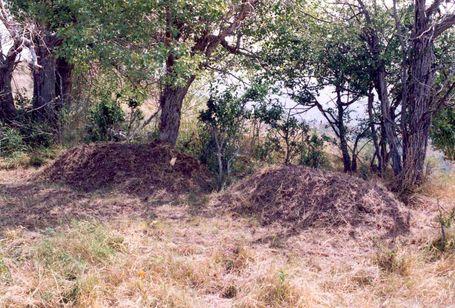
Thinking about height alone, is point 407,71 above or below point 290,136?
above

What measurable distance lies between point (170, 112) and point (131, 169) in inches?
48.0

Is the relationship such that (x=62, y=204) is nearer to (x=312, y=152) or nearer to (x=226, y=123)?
(x=226, y=123)

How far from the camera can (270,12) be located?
293 inches

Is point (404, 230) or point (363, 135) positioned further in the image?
point (363, 135)

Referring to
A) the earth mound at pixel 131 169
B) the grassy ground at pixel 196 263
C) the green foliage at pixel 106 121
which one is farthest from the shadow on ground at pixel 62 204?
the green foliage at pixel 106 121

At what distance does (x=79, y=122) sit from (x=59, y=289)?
6.14 meters

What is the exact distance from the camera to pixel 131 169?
22.4ft

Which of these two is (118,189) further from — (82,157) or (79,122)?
(79,122)

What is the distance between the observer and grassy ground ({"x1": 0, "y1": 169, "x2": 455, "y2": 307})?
3.57 meters

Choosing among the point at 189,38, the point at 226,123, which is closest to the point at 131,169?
the point at 226,123

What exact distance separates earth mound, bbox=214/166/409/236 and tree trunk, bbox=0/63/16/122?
516 cm

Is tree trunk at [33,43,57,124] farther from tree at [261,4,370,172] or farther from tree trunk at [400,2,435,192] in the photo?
tree trunk at [400,2,435,192]

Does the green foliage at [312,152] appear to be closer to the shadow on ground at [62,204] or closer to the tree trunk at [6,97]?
the shadow on ground at [62,204]

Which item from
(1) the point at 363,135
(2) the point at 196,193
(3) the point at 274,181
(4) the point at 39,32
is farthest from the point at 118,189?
(1) the point at 363,135
